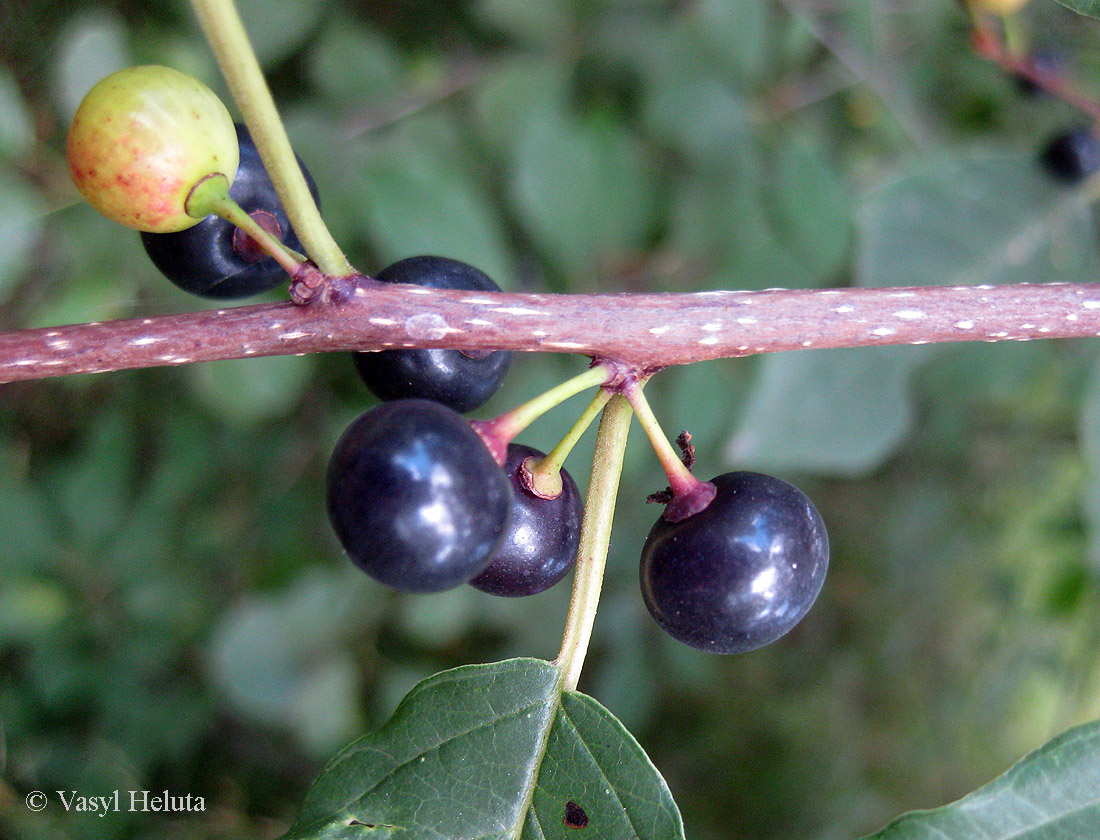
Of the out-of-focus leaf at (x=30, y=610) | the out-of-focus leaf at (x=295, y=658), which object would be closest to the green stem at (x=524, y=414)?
the out-of-focus leaf at (x=295, y=658)

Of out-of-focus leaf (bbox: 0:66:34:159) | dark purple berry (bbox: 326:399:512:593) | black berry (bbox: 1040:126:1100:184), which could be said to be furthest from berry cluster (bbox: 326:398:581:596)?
black berry (bbox: 1040:126:1100:184)

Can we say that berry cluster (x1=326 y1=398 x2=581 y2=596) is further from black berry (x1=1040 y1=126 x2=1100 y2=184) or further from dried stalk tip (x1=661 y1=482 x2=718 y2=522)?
black berry (x1=1040 y1=126 x2=1100 y2=184)

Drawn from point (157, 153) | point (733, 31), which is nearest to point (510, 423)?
point (157, 153)

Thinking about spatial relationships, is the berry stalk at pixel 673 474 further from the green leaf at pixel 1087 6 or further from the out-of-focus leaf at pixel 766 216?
the out-of-focus leaf at pixel 766 216

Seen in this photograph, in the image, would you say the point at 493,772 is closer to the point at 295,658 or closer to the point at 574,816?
the point at 574,816

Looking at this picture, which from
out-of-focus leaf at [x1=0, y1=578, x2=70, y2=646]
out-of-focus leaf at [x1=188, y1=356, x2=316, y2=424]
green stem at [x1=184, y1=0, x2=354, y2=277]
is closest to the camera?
green stem at [x1=184, y1=0, x2=354, y2=277]

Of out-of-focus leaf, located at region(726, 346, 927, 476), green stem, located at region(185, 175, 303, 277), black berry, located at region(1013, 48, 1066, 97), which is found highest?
green stem, located at region(185, 175, 303, 277)
